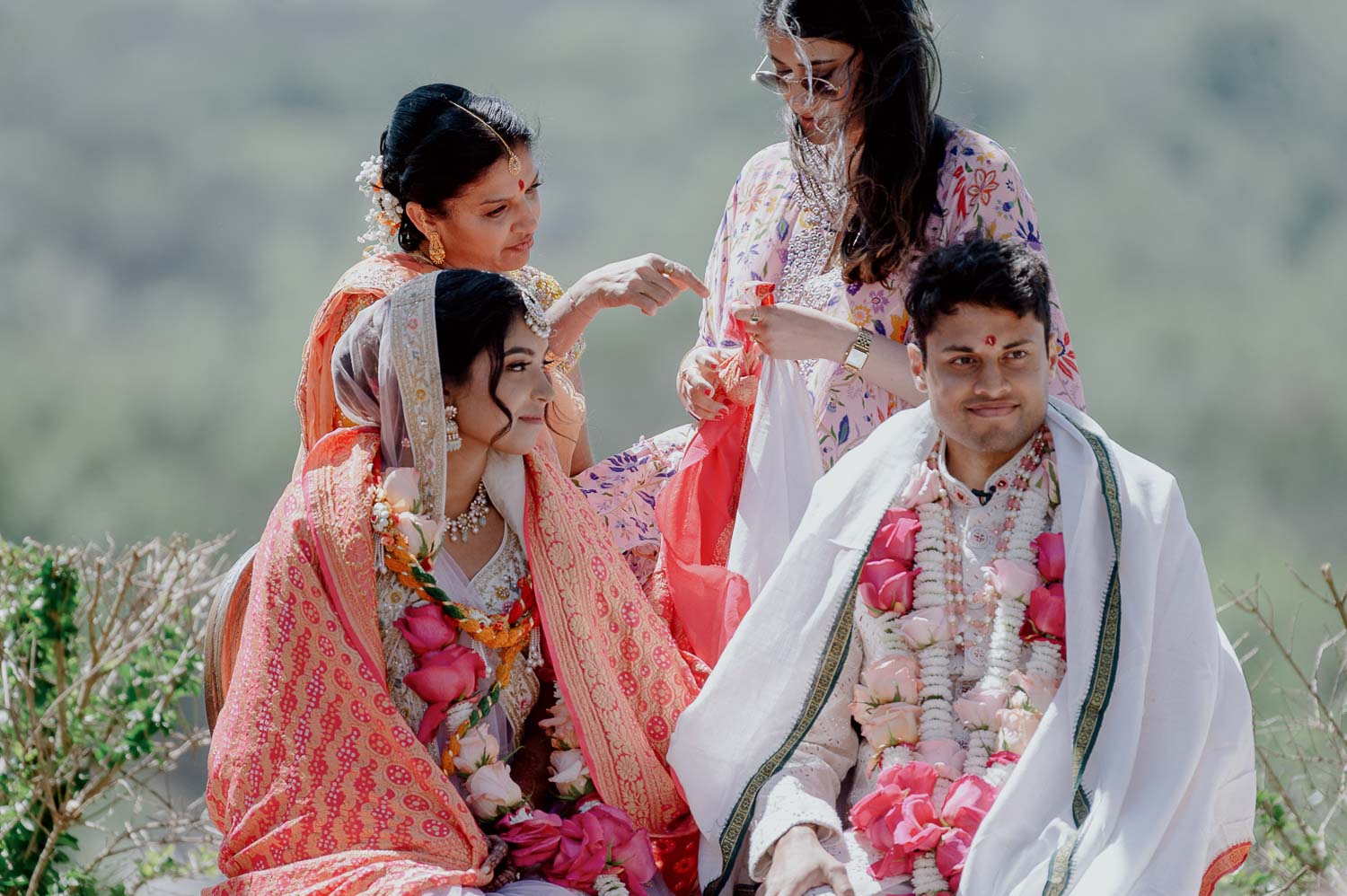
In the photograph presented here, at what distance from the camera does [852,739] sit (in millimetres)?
2930

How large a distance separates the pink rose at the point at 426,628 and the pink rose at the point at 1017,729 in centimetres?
109

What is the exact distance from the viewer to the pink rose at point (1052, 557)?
272cm

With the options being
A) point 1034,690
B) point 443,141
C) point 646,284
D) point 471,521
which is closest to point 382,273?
point 443,141

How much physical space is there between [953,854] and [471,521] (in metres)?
1.19

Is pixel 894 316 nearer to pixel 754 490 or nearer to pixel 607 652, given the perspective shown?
pixel 754 490

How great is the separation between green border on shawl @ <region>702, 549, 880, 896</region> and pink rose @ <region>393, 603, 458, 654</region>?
67cm

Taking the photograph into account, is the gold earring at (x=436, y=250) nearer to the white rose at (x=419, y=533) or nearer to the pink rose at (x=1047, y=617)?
the white rose at (x=419, y=533)

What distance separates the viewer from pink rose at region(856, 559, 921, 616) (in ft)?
9.31

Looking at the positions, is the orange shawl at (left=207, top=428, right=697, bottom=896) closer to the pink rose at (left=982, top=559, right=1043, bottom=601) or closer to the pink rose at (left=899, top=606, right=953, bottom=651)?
the pink rose at (left=899, top=606, right=953, bottom=651)

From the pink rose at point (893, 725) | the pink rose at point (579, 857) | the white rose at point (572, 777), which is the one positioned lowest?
the pink rose at point (579, 857)

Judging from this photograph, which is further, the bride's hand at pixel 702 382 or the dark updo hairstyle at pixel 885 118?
the bride's hand at pixel 702 382

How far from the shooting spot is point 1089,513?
105 inches

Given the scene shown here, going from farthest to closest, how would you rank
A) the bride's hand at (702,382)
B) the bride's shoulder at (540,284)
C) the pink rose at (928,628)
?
the bride's shoulder at (540,284) → the bride's hand at (702,382) → the pink rose at (928,628)

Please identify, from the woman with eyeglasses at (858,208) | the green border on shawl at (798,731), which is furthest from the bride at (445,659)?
the woman with eyeglasses at (858,208)
